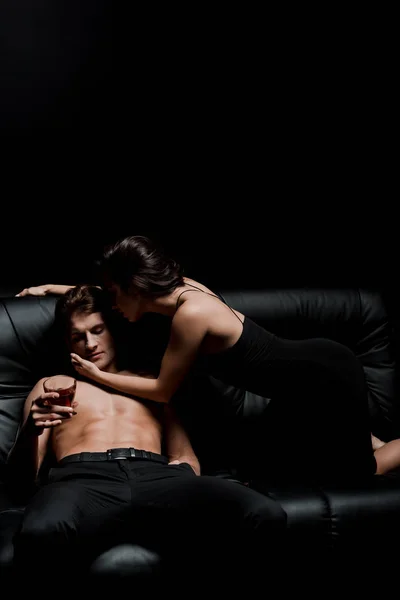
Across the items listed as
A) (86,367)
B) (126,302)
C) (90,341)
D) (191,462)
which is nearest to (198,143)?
(126,302)

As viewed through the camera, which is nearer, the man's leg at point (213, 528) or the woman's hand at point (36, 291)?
the man's leg at point (213, 528)

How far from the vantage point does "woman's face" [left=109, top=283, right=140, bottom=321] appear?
9.05 feet

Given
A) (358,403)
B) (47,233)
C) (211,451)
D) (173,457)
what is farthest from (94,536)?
(47,233)

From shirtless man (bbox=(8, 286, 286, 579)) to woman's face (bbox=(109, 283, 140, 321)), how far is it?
0.18 m

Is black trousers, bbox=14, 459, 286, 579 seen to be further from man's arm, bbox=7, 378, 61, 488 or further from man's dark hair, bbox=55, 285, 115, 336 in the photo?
man's dark hair, bbox=55, 285, 115, 336

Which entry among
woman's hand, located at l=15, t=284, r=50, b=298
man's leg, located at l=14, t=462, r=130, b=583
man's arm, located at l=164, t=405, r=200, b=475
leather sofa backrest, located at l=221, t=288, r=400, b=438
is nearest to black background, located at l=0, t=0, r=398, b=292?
leather sofa backrest, located at l=221, t=288, r=400, b=438

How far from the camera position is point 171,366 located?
8.84ft

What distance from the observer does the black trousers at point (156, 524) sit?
213 centimetres

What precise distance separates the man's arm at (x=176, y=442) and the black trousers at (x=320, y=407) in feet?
0.91

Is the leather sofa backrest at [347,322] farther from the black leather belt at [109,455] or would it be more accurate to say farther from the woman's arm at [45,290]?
the black leather belt at [109,455]

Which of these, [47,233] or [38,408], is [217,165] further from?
[38,408]

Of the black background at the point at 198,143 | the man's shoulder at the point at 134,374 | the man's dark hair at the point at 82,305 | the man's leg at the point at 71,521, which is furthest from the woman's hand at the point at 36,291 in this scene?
the man's leg at the point at 71,521

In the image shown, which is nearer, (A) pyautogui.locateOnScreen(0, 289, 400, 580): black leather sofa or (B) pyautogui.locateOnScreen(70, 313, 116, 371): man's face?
(A) pyautogui.locateOnScreen(0, 289, 400, 580): black leather sofa

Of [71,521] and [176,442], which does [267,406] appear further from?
[71,521]
